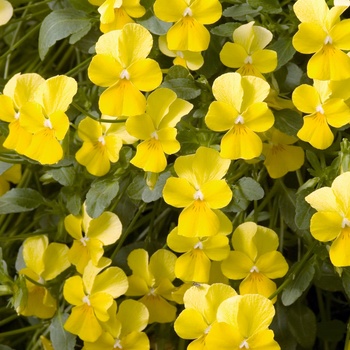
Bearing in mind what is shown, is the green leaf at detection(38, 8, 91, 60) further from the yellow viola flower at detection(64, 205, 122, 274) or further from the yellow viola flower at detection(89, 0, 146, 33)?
the yellow viola flower at detection(64, 205, 122, 274)

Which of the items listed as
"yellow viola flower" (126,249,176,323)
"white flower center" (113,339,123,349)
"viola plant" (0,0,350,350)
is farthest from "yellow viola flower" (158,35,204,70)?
"white flower center" (113,339,123,349)

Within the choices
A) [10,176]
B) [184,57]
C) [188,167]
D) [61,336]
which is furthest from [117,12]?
[61,336]

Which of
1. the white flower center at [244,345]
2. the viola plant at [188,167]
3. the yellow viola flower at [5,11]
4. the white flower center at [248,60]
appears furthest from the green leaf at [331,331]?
the yellow viola flower at [5,11]

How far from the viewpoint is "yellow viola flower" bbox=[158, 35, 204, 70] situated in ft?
3.01

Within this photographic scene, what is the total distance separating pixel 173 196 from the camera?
2.82ft

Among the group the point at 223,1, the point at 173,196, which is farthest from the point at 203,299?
the point at 223,1

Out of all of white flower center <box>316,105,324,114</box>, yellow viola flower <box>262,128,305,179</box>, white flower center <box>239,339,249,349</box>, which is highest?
white flower center <box>316,105,324,114</box>

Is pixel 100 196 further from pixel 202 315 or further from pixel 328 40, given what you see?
pixel 328 40

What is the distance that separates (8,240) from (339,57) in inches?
18.8

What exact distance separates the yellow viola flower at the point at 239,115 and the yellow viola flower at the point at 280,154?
8 cm

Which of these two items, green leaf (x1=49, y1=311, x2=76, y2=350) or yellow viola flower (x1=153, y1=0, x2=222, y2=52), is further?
green leaf (x1=49, y1=311, x2=76, y2=350)

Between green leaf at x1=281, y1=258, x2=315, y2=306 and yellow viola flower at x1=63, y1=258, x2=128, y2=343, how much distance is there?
0.60ft

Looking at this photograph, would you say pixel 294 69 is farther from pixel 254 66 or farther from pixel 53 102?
pixel 53 102

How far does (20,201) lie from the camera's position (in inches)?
40.6
